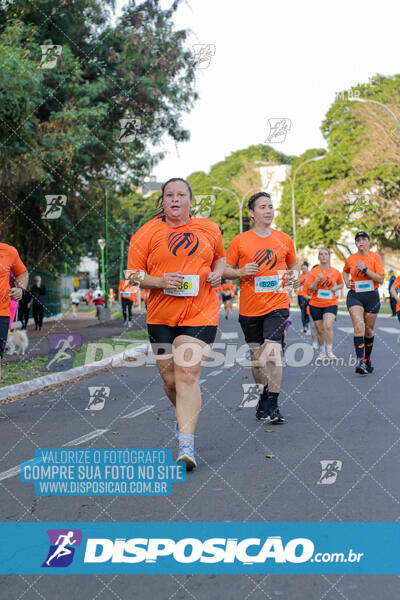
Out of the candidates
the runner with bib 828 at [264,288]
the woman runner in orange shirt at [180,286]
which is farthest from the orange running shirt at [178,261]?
the runner with bib 828 at [264,288]

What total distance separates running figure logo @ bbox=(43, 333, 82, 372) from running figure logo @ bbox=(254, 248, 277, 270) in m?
5.85

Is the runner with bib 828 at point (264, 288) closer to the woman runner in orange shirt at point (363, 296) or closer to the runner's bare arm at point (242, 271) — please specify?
the runner's bare arm at point (242, 271)

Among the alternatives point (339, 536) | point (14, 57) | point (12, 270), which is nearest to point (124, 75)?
point (14, 57)

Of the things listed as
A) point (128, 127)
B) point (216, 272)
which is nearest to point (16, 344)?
point (128, 127)

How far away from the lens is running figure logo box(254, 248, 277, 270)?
25.2 feet

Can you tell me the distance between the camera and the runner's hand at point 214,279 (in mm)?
5789

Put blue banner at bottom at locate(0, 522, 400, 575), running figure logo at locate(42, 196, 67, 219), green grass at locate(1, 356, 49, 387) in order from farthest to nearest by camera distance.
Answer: running figure logo at locate(42, 196, 67, 219) → green grass at locate(1, 356, 49, 387) → blue banner at bottom at locate(0, 522, 400, 575)

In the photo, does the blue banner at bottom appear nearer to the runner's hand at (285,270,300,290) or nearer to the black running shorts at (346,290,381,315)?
the runner's hand at (285,270,300,290)

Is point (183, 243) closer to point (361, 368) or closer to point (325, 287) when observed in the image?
point (361, 368)

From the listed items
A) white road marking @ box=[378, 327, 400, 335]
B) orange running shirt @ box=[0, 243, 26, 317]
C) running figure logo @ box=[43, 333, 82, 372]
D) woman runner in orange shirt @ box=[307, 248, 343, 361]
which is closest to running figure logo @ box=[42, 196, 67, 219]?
running figure logo @ box=[43, 333, 82, 372]

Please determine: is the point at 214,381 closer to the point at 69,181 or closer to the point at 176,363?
the point at 176,363

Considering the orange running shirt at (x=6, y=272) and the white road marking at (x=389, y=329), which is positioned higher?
the orange running shirt at (x=6, y=272)

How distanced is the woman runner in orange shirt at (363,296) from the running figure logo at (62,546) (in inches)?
302

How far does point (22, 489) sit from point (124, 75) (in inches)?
795
